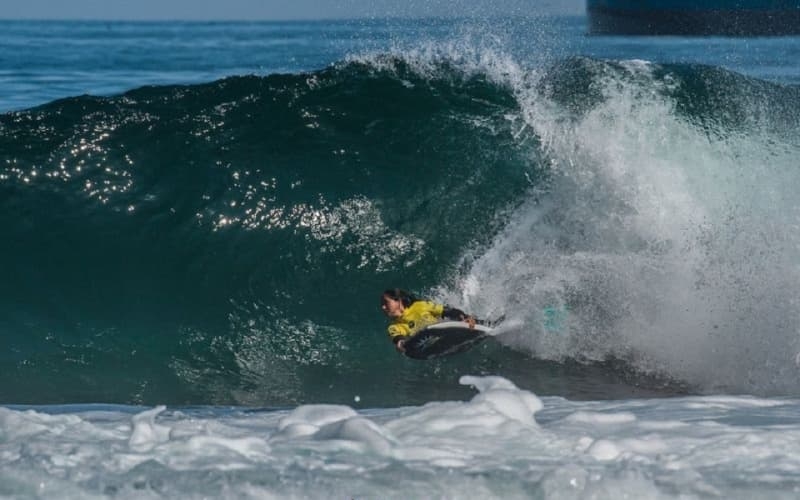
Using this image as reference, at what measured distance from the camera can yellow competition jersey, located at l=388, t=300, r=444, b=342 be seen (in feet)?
30.8

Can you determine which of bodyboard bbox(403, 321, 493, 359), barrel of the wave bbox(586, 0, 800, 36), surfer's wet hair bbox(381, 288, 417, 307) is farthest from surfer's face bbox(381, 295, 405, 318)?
barrel of the wave bbox(586, 0, 800, 36)

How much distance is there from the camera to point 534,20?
1612 centimetres

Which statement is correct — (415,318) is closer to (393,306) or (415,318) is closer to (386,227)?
(393,306)

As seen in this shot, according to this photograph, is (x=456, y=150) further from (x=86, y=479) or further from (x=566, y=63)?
(x=86, y=479)

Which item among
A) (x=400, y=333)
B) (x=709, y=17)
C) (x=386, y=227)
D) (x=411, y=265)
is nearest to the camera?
(x=400, y=333)

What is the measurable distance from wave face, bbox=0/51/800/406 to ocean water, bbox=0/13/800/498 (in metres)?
0.03

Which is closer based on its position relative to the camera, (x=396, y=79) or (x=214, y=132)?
(x=214, y=132)

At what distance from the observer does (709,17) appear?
5478cm

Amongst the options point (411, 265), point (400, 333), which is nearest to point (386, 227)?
point (411, 265)

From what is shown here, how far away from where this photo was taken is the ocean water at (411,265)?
641cm

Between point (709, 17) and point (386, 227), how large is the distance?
46.2m

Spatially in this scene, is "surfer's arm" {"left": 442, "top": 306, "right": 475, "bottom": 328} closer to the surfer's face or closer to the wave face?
the surfer's face

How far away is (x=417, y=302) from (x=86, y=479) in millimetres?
4153

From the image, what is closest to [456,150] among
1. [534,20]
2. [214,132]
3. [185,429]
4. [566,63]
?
[566,63]
